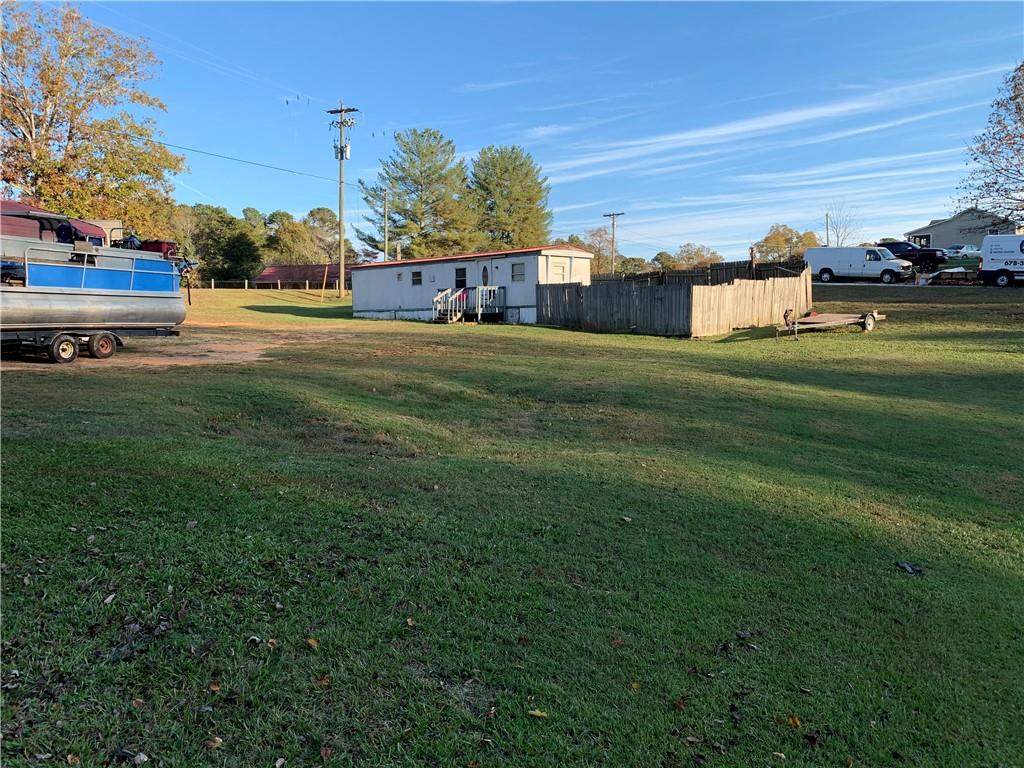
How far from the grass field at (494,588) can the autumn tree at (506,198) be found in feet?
161

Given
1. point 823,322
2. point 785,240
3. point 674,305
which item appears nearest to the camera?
point 823,322

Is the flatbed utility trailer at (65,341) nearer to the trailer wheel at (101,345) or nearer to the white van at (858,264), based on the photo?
the trailer wheel at (101,345)

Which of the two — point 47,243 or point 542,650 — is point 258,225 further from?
point 542,650

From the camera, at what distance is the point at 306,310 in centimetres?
3716

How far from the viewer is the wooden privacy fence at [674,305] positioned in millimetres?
22188

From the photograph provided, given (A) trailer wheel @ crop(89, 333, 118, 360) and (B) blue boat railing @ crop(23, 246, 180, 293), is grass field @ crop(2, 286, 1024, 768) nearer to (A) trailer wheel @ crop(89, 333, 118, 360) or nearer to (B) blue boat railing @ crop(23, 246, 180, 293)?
(B) blue boat railing @ crop(23, 246, 180, 293)

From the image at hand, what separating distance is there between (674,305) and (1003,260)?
16947 millimetres

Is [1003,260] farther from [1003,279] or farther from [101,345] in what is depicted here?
[101,345]

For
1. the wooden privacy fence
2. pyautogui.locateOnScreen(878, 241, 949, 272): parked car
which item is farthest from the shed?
pyautogui.locateOnScreen(878, 241, 949, 272): parked car

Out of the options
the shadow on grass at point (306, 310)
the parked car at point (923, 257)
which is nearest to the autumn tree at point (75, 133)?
the shadow on grass at point (306, 310)

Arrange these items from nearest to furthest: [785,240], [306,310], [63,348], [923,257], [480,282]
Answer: [63,348] → [480,282] → [306,310] → [923,257] → [785,240]

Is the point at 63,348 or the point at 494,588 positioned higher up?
the point at 63,348

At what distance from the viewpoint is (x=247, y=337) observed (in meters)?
19.1

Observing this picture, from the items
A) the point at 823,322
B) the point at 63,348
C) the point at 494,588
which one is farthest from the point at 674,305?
the point at 494,588
